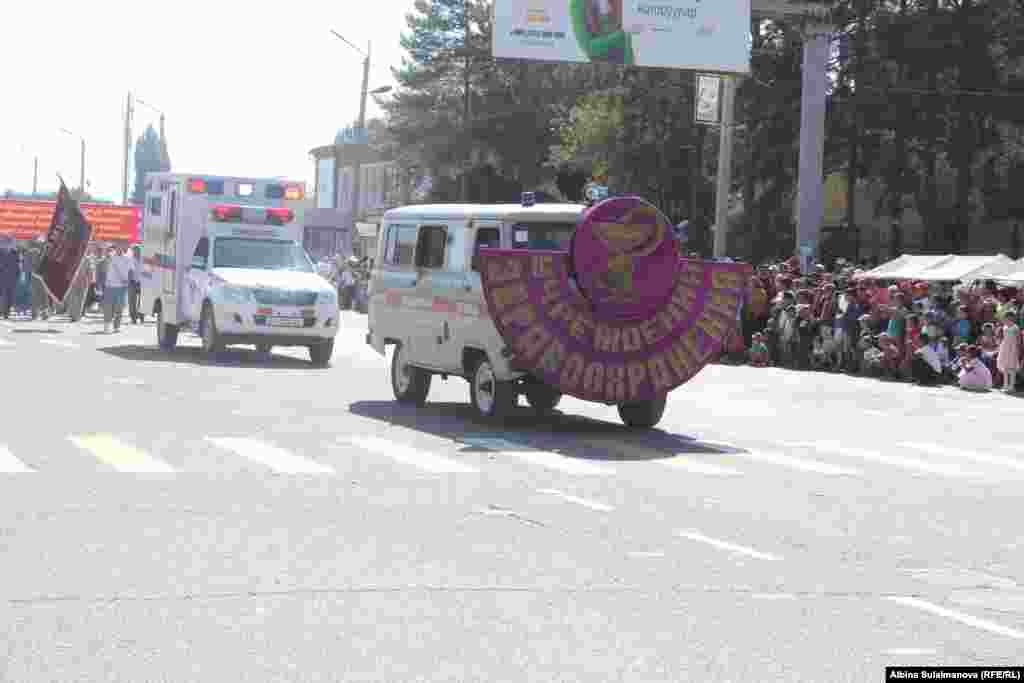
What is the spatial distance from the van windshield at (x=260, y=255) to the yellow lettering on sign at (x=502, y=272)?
12910mm

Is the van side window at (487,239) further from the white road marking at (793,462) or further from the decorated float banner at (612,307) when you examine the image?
the white road marking at (793,462)

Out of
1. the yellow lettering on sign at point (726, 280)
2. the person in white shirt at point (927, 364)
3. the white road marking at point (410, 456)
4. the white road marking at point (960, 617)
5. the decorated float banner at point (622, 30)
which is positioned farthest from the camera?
the decorated float banner at point (622, 30)

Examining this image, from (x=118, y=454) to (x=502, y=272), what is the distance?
4.24 meters

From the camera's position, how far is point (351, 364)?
30469 millimetres

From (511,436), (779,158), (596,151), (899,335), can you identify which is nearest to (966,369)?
(899,335)

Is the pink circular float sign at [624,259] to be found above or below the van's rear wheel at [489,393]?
above

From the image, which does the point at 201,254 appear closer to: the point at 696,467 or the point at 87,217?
the point at 696,467

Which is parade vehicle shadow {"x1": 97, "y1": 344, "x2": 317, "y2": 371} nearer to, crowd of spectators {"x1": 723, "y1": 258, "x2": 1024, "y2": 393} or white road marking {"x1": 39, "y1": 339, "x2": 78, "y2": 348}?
white road marking {"x1": 39, "y1": 339, "x2": 78, "y2": 348}

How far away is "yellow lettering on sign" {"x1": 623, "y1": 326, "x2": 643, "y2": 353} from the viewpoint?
60.6ft

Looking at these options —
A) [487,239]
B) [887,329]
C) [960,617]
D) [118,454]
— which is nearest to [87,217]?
[887,329]

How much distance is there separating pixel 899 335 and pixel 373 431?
13282 mm

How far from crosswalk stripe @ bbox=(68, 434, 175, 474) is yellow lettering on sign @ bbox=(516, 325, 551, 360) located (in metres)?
3.76

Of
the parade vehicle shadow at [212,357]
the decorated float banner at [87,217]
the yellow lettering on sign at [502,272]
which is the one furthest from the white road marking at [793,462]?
the decorated float banner at [87,217]

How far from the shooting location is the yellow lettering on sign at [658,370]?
18.6 m
